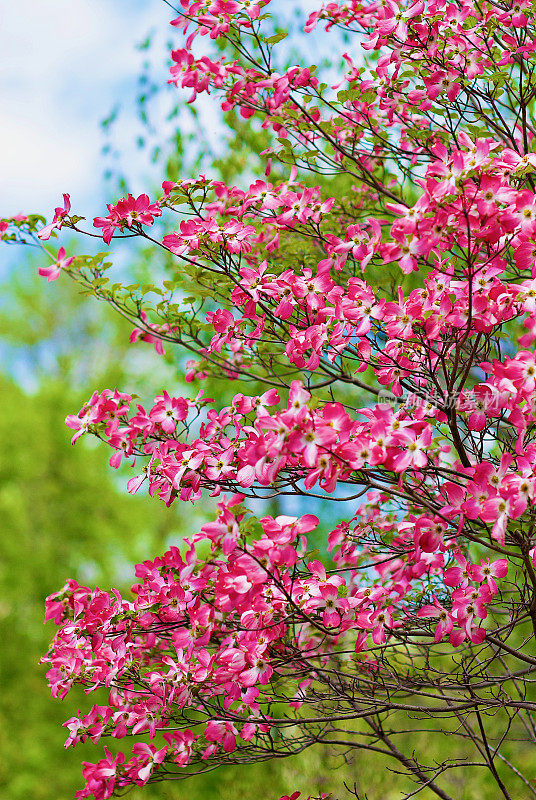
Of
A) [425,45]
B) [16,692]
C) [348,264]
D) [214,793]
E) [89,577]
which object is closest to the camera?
[425,45]

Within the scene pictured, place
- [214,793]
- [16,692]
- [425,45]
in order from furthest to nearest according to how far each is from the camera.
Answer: [16,692] < [214,793] < [425,45]

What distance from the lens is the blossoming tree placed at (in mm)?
1760

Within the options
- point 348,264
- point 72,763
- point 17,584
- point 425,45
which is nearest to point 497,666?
point 348,264

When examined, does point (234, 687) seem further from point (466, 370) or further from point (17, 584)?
point (17, 584)

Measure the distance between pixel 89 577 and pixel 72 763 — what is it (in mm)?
2441

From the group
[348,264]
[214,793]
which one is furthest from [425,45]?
[214,793]

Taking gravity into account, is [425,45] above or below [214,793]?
above

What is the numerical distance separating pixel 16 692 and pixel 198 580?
7829 mm

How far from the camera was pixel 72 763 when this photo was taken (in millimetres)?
A: 8414

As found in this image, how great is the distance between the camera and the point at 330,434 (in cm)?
160

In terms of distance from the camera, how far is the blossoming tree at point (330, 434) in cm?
176

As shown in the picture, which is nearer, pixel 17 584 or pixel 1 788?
pixel 1 788

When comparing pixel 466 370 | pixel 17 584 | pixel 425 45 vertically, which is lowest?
pixel 466 370

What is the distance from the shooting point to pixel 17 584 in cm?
908
